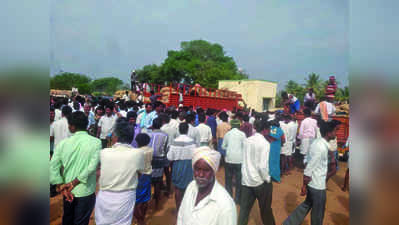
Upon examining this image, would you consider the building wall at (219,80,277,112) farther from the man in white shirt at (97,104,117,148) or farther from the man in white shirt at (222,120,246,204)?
the man in white shirt at (222,120,246,204)

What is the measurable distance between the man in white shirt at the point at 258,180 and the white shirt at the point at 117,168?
5.57 ft

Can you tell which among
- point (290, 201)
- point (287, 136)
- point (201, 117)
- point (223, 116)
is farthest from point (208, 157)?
point (287, 136)

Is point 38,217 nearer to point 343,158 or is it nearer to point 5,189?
point 5,189

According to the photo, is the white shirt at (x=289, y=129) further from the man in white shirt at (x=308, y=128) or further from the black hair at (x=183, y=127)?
the black hair at (x=183, y=127)

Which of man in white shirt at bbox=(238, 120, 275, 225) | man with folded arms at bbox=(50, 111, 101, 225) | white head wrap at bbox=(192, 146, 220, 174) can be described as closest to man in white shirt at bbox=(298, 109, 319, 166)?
man in white shirt at bbox=(238, 120, 275, 225)

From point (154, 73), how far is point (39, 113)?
121 ft

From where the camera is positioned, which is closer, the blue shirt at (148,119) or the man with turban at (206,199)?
the man with turban at (206,199)

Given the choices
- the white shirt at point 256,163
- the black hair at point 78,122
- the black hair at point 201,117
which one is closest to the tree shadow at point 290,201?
the white shirt at point 256,163

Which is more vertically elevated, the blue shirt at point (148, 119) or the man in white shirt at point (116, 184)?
the blue shirt at point (148, 119)

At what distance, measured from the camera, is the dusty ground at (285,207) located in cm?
413

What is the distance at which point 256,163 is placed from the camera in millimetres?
3252

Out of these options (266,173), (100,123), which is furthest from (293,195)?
(100,123)

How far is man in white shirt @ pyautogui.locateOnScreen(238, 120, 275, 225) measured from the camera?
10.6ft

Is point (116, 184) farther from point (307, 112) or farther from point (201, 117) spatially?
point (307, 112)
